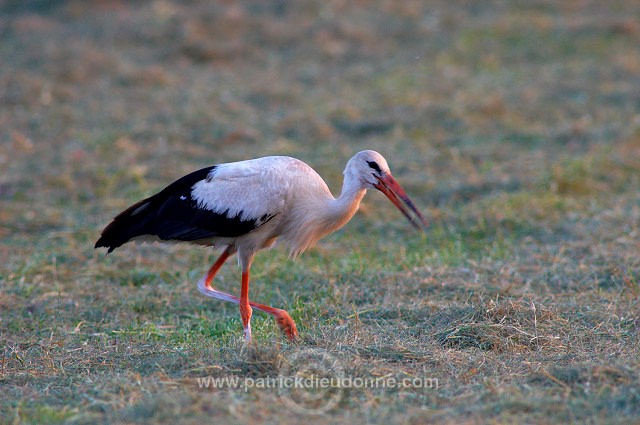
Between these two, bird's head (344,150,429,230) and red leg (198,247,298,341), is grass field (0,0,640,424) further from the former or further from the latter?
bird's head (344,150,429,230)

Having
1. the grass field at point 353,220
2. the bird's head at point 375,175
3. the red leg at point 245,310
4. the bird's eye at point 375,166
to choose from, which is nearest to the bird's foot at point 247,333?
the red leg at point 245,310

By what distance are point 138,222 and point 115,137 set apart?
194 inches

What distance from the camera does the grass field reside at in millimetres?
4324

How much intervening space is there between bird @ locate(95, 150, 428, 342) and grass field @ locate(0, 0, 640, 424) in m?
0.50

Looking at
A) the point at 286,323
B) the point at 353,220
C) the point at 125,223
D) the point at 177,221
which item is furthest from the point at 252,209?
the point at 353,220

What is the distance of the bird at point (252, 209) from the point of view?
5488 millimetres

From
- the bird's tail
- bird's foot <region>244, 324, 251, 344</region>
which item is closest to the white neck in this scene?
bird's foot <region>244, 324, 251, 344</region>

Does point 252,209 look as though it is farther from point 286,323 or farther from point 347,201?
point 286,323

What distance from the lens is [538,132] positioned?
33.9ft

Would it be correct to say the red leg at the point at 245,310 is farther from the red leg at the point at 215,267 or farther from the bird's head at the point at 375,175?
the bird's head at the point at 375,175

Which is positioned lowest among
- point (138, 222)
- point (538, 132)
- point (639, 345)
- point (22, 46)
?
point (639, 345)

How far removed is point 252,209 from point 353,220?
263 centimetres

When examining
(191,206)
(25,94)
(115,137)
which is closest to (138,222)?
(191,206)

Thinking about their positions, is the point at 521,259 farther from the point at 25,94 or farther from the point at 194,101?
the point at 25,94
